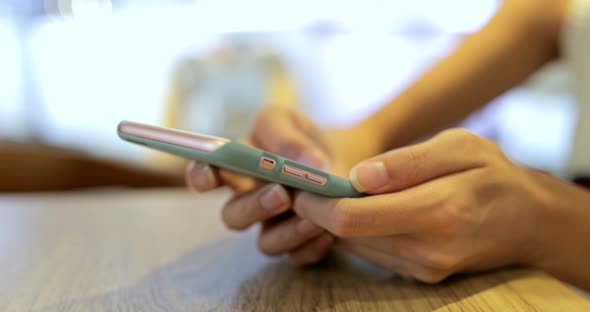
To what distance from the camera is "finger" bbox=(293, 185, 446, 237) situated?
1.18 ft

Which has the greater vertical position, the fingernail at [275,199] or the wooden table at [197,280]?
the fingernail at [275,199]

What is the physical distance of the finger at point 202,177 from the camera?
47 cm

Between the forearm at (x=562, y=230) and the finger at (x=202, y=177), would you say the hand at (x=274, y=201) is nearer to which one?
the finger at (x=202, y=177)

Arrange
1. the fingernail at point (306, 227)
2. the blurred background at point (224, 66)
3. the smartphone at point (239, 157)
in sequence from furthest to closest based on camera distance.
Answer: the blurred background at point (224, 66), the fingernail at point (306, 227), the smartphone at point (239, 157)

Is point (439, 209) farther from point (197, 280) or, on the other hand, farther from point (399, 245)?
point (197, 280)

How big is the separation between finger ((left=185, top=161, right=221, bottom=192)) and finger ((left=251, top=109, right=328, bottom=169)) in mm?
86

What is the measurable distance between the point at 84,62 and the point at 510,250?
288 cm

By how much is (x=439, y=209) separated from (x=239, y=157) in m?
0.16

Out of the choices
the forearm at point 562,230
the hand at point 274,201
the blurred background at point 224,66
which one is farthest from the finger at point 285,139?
the blurred background at point 224,66

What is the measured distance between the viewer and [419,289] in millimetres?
398

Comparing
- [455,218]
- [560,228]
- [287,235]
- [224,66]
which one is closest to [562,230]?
[560,228]

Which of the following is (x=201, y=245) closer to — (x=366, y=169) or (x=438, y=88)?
(x=366, y=169)

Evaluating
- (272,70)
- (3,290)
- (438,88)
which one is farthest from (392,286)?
(272,70)

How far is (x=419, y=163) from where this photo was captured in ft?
1.22
